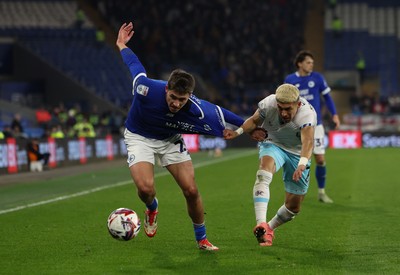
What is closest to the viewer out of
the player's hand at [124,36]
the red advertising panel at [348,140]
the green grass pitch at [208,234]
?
the green grass pitch at [208,234]

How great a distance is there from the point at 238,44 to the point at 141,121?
41.6m

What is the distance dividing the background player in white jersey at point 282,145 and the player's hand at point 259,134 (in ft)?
Answer: 0.05

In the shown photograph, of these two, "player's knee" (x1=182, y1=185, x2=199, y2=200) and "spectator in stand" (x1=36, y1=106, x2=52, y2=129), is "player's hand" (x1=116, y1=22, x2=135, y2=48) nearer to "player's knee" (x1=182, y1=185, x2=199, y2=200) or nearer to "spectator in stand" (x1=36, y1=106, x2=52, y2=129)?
"player's knee" (x1=182, y1=185, x2=199, y2=200)

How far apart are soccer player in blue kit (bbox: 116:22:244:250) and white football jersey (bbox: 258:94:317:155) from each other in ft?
1.37

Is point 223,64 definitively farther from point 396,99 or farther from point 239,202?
point 239,202

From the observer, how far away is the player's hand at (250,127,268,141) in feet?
30.8

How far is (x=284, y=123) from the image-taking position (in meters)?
9.78

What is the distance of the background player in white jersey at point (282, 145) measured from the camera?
9266 mm

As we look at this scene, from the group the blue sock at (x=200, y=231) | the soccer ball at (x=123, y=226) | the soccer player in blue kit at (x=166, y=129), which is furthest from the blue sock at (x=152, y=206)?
the blue sock at (x=200, y=231)

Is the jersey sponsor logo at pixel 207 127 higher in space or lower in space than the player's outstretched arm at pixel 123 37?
lower

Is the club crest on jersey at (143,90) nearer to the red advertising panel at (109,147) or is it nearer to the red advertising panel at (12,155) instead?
the red advertising panel at (12,155)

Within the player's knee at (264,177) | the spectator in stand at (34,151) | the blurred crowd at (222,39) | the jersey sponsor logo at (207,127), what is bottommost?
the spectator in stand at (34,151)

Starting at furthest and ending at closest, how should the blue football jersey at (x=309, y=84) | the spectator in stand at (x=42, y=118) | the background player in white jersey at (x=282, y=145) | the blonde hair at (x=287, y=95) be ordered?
the spectator in stand at (x=42, y=118) < the blue football jersey at (x=309, y=84) < the background player in white jersey at (x=282, y=145) < the blonde hair at (x=287, y=95)

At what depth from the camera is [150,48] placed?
48.8 m
